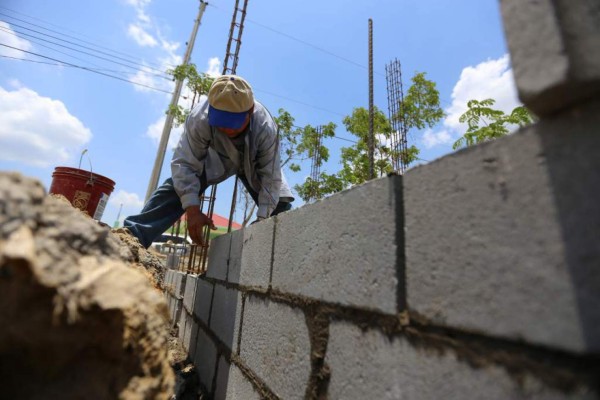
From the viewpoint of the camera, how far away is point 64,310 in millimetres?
585

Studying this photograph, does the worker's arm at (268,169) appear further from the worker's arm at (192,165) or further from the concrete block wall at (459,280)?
the concrete block wall at (459,280)

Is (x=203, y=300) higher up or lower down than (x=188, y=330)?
higher up

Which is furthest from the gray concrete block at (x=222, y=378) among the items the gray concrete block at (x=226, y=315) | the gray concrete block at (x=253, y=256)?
the gray concrete block at (x=253, y=256)

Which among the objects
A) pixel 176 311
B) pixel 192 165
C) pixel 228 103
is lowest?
pixel 176 311

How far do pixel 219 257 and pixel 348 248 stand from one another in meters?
1.71

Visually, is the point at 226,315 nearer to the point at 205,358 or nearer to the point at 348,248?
the point at 205,358

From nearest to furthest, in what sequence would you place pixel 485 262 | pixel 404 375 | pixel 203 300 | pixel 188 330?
1. pixel 485 262
2. pixel 404 375
3. pixel 203 300
4. pixel 188 330

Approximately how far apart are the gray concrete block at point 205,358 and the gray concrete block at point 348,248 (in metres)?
1.20

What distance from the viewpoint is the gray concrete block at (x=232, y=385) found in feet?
5.37

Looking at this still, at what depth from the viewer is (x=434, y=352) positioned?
742mm

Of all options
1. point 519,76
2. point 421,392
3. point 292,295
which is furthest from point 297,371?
point 519,76

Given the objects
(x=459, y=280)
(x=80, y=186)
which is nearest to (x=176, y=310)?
(x=80, y=186)

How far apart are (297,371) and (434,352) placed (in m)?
0.66

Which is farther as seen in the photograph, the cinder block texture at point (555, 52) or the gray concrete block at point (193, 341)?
the gray concrete block at point (193, 341)
